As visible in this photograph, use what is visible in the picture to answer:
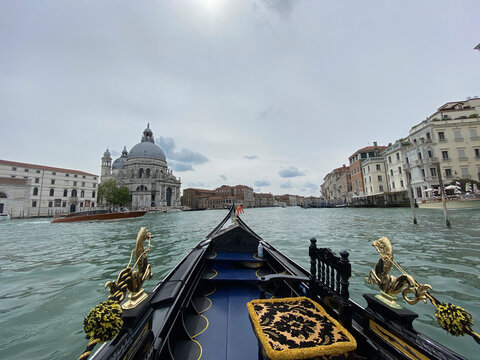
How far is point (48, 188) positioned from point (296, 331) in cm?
4516

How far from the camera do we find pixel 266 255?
3201mm

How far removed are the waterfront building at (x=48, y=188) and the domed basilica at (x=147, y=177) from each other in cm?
1110

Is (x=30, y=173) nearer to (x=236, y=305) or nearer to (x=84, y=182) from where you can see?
(x=84, y=182)

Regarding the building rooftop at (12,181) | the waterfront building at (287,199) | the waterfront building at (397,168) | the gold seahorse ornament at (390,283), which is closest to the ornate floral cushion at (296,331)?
the gold seahorse ornament at (390,283)

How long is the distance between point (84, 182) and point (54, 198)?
4.96 metres

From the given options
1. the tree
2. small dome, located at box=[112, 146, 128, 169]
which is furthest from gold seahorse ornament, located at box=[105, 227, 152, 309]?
small dome, located at box=[112, 146, 128, 169]

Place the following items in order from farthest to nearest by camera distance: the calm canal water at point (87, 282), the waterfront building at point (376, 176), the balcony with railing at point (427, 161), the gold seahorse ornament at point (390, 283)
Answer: the waterfront building at point (376, 176)
the balcony with railing at point (427, 161)
the calm canal water at point (87, 282)
the gold seahorse ornament at point (390, 283)

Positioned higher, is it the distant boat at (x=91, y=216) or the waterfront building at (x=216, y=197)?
the waterfront building at (x=216, y=197)

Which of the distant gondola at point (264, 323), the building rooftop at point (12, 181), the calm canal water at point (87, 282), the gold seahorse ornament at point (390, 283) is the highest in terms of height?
the building rooftop at point (12, 181)

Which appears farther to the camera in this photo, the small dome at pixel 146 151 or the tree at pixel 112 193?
the small dome at pixel 146 151

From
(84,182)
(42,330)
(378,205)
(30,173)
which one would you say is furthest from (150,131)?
(42,330)

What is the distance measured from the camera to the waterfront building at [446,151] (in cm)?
1844

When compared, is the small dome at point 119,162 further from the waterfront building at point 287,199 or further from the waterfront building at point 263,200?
the waterfront building at point 287,199

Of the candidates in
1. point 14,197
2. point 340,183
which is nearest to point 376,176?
point 340,183
